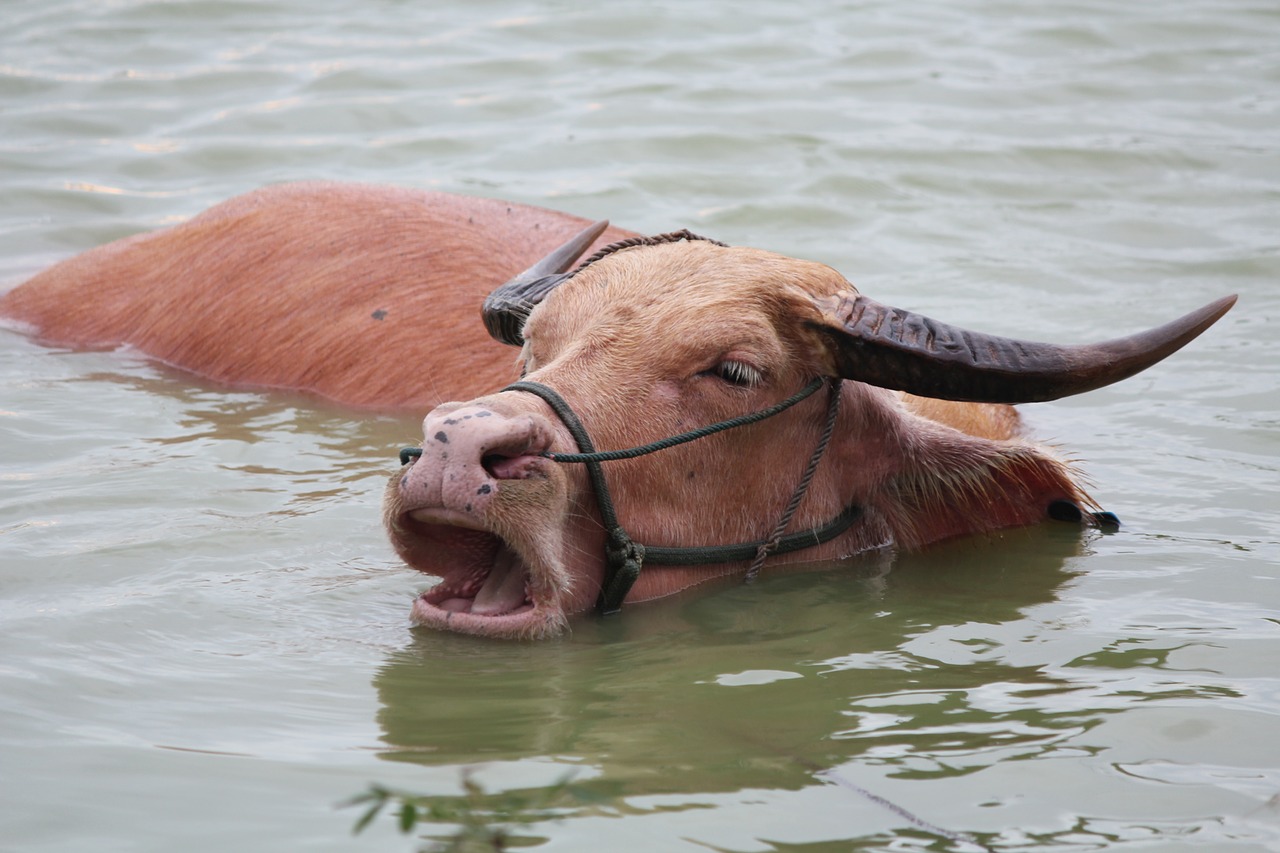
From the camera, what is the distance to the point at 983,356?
493 cm

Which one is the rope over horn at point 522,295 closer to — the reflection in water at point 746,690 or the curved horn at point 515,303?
the curved horn at point 515,303

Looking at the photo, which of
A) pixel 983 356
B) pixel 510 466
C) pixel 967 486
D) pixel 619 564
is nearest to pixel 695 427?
pixel 619 564

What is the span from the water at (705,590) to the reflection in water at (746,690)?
16mm

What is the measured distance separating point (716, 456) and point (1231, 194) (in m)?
7.34

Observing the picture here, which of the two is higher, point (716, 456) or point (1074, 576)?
point (716, 456)

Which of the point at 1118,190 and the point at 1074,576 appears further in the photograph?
the point at 1118,190

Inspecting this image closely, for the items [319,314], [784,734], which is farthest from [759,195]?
[784,734]

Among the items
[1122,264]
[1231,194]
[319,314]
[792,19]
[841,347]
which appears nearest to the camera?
[841,347]

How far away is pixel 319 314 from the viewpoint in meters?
7.72

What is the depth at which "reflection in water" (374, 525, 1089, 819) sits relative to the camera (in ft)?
12.6

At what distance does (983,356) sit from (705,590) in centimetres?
118

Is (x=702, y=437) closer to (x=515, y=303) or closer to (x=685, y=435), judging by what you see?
(x=685, y=435)

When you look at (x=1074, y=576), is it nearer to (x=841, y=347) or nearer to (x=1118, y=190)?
(x=841, y=347)

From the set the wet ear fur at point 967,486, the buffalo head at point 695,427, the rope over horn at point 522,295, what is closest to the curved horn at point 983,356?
the buffalo head at point 695,427
